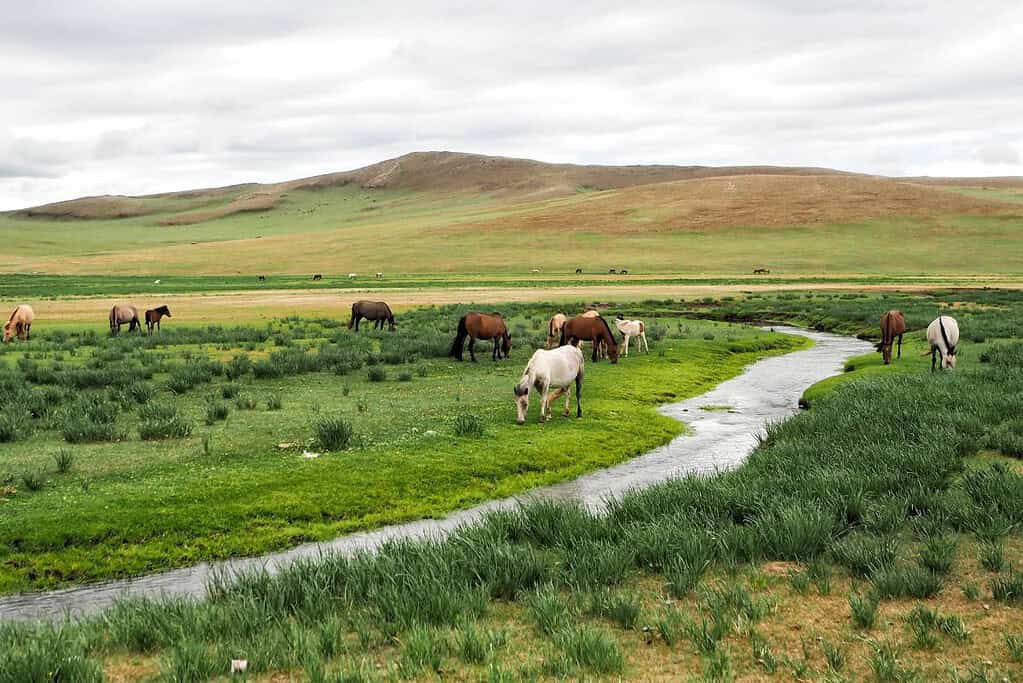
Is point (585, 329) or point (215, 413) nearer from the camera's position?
point (215, 413)

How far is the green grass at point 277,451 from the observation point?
422 inches

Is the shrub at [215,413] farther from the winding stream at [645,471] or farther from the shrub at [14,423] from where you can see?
the winding stream at [645,471]

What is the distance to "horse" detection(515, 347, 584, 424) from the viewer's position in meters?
16.9

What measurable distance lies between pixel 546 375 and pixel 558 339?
12329 mm

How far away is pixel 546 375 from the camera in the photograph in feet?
55.5

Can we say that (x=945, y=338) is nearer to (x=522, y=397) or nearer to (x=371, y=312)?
(x=522, y=397)

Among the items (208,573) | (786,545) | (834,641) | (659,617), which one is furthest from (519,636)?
(208,573)

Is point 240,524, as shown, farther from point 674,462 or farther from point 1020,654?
point 1020,654

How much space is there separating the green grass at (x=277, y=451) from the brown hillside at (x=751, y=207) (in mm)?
97636

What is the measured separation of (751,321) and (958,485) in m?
36.8

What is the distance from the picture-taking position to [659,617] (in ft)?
22.1

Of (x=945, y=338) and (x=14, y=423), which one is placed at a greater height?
(x=945, y=338)

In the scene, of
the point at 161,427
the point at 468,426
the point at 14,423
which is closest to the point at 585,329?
the point at 468,426

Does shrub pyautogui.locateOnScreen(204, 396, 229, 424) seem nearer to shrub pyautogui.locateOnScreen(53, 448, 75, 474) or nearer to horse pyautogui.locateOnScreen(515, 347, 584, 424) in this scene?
shrub pyautogui.locateOnScreen(53, 448, 75, 474)
